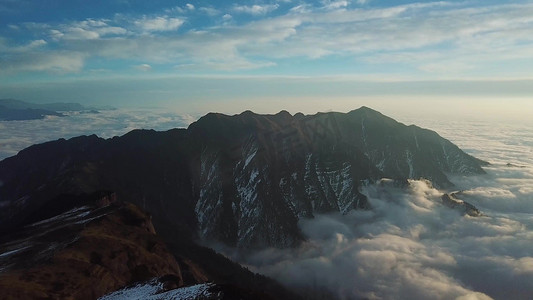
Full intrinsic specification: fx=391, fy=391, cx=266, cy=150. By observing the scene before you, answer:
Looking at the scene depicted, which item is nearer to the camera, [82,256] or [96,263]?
[96,263]

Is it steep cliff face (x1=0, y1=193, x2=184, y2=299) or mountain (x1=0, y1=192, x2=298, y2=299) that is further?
steep cliff face (x1=0, y1=193, x2=184, y2=299)

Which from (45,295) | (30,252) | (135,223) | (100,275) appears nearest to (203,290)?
(45,295)

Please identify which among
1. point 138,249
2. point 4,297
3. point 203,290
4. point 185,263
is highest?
point 203,290

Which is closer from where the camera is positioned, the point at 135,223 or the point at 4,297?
the point at 4,297

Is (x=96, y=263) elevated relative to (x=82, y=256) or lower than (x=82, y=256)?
lower

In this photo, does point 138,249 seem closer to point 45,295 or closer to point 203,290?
point 45,295

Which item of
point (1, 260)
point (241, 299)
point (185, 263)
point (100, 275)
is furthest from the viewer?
point (185, 263)

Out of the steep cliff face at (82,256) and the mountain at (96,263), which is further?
the steep cliff face at (82,256)

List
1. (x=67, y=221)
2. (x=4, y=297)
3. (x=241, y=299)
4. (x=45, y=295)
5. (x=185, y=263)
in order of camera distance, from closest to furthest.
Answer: (x=241, y=299) → (x=4, y=297) → (x=45, y=295) → (x=67, y=221) → (x=185, y=263)
